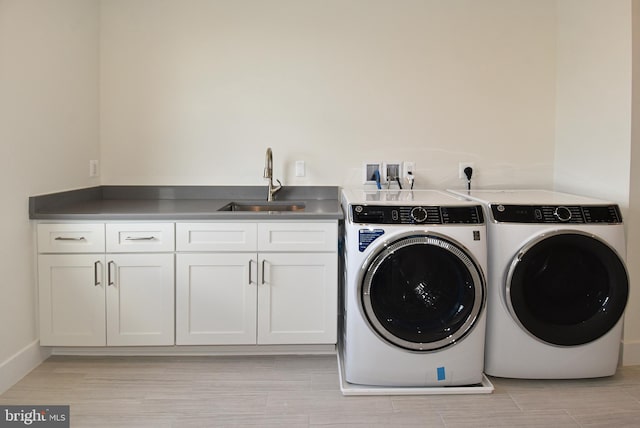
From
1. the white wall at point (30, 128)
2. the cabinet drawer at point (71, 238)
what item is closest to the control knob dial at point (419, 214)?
the cabinet drawer at point (71, 238)

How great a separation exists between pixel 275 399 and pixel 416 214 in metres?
1.05

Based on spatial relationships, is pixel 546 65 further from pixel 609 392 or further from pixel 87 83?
pixel 87 83

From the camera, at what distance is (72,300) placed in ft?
8.88

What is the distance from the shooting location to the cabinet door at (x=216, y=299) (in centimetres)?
Answer: 273

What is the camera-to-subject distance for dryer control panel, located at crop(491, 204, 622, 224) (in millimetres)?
2457

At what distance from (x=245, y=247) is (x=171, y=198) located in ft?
2.82

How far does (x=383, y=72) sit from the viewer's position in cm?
332

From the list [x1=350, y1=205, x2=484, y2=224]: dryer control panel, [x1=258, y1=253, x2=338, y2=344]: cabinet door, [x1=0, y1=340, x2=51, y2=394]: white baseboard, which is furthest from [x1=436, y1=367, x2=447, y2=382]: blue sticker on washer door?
[x1=0, y1=340, x2=51, y2=394]: white baseboard

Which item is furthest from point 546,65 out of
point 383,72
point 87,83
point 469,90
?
point 87,83

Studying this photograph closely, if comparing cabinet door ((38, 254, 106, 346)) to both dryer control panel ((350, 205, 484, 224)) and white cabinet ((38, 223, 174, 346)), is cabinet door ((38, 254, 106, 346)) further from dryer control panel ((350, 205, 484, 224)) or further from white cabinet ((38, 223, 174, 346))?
dryer control panel ((350, 205, 484, 224))

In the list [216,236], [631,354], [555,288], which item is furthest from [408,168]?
[631,354]

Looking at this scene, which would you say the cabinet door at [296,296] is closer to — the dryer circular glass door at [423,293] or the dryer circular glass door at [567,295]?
the dryer circular glass door at [423,293]

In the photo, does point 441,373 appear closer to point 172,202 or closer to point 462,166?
point 462,166

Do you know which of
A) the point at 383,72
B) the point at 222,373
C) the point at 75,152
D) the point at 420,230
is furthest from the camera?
the point at 383,72
